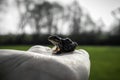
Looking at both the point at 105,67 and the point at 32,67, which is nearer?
Answer: the point at 32,67

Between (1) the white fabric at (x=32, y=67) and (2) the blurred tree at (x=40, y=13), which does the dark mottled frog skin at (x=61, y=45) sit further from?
(2) the blurred tree at (x=40, y=13)

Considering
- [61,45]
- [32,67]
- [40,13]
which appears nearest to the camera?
[32,67]

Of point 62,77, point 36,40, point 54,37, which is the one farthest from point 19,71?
point 36,40

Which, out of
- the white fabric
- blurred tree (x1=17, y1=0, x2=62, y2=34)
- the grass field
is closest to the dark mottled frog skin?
the white fabric

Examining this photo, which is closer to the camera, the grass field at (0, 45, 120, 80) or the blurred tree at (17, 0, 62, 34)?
the grass field at (0, 45, 120, 80)

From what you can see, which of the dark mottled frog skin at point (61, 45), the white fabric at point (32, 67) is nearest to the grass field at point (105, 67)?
the dark mottled frog skin at point (61, 45)

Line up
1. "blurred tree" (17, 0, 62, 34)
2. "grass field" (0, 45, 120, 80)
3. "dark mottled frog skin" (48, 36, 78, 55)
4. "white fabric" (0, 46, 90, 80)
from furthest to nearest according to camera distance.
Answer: "blurred tree" (17, 0, 62, 34) < "grass field" (0, 45, 120, 80) < "dark mottled frog skin" (48, 36, 78, 55) < "white fabric" (0, 46, 90, 80)

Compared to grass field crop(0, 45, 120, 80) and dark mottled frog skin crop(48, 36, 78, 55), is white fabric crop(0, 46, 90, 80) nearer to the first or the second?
dark mottled frog skin crop(48, 36, 78, 55)

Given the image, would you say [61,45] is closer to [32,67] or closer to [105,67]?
[32,67]

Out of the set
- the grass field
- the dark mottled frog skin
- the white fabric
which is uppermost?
the dark mottled frog skin

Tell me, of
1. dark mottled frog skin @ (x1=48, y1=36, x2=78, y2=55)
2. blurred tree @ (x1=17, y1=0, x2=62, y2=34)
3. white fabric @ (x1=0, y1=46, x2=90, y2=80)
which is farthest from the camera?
blurred tree @ (x1=17, y1=0, x2=62, y2=34)

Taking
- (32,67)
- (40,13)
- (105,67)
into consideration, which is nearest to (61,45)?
(32,67)
